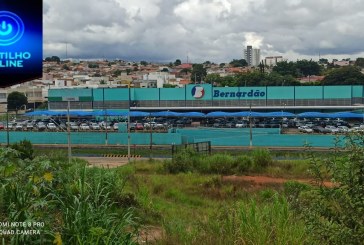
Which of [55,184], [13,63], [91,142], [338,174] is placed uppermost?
[13,63]

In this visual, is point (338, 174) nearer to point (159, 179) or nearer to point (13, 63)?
point (13, 63)

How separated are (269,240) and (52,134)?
38.3m

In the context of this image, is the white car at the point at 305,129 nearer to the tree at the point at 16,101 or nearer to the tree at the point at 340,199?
the tree at the point at 16,101

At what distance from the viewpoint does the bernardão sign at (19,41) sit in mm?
4414

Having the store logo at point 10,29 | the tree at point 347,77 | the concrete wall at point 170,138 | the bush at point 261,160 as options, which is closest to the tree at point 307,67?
the tree at point 347,77

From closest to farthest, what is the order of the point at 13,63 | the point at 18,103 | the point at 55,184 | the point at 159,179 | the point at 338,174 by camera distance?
the point at 338,174 < the point at 13,63 < the point at 55,184 < the point at 159,179 < the point at 18,103

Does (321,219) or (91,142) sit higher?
(321,219)

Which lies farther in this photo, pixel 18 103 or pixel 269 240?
pixel 18 103

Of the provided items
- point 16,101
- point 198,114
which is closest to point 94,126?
point 16,101

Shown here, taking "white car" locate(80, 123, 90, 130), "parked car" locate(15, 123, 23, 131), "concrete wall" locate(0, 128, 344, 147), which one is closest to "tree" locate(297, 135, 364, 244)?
"concrete wall" locate(0, 128, 344, 147)

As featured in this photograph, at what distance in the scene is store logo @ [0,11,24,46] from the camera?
4.57 m

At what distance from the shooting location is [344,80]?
239ft

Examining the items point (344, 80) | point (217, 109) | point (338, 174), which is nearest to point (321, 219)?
point (338, 174)

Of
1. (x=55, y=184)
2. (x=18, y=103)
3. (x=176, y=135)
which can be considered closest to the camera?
(x=55, y=184)
